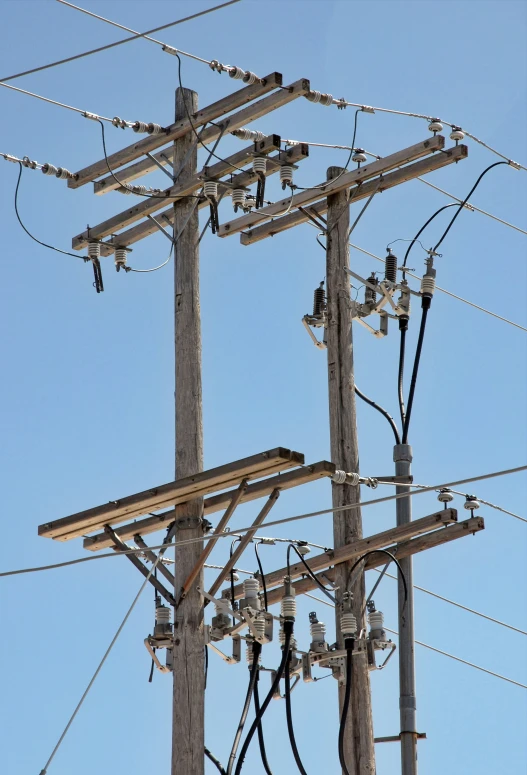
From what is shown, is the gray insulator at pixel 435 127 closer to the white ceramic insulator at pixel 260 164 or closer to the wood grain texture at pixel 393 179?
the wood grain texture at pixel 393 179

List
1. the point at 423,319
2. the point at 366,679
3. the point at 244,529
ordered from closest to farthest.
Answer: the point at 244,529, the point at 366,679, the point at 423,319

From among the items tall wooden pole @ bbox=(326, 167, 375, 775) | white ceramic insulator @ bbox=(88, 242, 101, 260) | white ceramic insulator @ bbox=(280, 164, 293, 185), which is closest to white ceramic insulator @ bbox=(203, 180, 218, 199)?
white ceramic insulator @ bbox=(280, 164, 293, 185)

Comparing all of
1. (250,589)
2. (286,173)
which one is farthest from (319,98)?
(250,589)

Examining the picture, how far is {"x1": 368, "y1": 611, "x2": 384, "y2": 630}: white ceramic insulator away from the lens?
633 inches

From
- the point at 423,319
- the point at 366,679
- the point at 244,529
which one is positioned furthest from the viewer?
the point at 423,319

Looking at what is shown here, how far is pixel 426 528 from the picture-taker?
16.2 m

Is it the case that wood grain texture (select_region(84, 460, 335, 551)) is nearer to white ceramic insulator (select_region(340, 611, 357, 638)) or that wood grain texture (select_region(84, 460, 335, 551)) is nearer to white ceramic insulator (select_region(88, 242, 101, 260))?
white ceramic insulator (select_region(340, 611, 357, 638))

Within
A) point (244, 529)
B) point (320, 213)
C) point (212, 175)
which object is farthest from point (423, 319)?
point (244, 529)

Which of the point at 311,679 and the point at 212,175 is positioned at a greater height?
the point at 212,175

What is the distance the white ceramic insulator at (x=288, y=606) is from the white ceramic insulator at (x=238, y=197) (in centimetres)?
316

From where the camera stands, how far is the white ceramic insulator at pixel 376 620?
633 inches

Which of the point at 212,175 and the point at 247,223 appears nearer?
the point at 212,175

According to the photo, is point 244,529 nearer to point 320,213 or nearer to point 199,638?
point 199,638

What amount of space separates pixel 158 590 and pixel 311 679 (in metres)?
1.63
